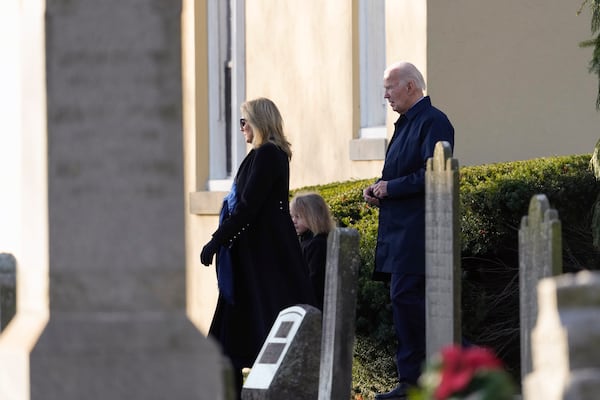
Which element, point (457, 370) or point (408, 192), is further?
point (408, 192)

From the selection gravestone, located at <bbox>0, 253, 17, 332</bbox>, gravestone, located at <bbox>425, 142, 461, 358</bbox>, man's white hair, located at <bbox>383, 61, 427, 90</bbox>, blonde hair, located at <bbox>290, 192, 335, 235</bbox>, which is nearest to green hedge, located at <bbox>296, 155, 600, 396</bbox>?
blonde hair, located at <bbox>290, 192, 335, 235</bbox>

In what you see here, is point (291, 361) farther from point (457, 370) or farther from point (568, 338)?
point (457, 370)

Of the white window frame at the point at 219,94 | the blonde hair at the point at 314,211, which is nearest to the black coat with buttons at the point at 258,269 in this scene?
the blonde hair at the point at 314,211

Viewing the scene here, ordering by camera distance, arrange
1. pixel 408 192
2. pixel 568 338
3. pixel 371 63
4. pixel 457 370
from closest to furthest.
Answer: pixel 457 370
pixel 568 338
pixel 408 192
pixel 371 63

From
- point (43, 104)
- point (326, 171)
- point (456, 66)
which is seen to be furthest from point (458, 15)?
point (43, 104)

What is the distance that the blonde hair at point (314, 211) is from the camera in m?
8.98

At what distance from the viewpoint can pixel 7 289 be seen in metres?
7.68

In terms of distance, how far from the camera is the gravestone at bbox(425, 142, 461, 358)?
7.39 meters

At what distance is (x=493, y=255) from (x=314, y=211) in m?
1.50

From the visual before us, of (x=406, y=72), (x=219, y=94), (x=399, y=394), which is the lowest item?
(x=399, y=394)

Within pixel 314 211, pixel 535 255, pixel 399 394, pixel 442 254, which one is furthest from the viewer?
pixel 314 211

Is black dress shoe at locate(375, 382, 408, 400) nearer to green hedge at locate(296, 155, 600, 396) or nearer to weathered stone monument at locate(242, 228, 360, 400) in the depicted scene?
weathered stone monument at locate(242, 228, 360, 400)

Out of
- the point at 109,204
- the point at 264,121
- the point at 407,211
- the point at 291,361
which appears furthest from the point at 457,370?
the point at 264,121

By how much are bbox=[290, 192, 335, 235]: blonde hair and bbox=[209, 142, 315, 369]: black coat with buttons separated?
30 cm
